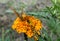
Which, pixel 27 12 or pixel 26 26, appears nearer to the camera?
pixel 26 26

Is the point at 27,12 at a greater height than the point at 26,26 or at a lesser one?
lesser

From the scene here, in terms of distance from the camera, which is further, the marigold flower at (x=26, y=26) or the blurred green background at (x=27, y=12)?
the blurred green background at (x=27, y=12)

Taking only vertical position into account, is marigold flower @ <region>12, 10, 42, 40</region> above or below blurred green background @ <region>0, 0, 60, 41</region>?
above

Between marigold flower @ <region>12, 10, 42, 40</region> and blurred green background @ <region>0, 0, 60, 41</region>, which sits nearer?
marigold flower @ <region>12, 10, 42, 40</region>

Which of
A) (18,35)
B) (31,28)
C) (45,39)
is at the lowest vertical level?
(18,35)

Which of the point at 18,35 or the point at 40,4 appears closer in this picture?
the point at 18,35

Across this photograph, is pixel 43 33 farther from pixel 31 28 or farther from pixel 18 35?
pixel 18 35

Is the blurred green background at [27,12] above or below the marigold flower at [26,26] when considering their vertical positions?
below

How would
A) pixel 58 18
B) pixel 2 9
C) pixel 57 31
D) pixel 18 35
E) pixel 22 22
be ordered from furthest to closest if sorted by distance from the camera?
1. pixel 2 9
2. pixel 18 35
3. pixel 58 18
4. pixel 57 31
5. pixel 22 22

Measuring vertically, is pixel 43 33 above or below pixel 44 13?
below

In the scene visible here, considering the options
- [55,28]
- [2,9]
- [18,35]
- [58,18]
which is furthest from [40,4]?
[55,28]

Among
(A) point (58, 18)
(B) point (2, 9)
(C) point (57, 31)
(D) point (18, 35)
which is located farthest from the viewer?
(B) point (2, 9)
